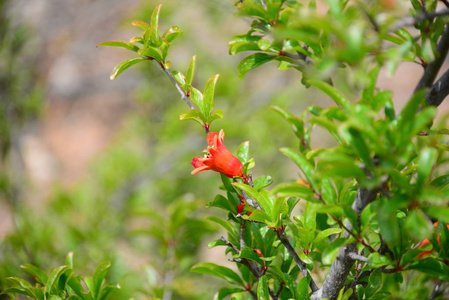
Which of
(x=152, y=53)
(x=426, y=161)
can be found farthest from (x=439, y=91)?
(x=152, y=53)

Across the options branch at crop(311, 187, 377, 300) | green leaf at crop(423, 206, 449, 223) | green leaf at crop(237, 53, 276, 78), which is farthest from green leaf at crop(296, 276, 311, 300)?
green leaf at crop(237, 53, 276, 78)

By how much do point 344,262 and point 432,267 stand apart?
0.38ft

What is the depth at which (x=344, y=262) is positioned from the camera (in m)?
0.55

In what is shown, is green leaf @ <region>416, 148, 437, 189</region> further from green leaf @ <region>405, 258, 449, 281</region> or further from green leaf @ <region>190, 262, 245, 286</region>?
green leaf @ <region>190, 262, 245, 286</region>

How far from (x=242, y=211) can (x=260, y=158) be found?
192 centimetres

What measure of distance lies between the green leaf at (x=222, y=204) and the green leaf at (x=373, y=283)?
0.23 m

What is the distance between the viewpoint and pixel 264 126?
7.93ft

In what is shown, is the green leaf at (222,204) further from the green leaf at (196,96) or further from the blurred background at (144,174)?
the blurred background at (144,174)

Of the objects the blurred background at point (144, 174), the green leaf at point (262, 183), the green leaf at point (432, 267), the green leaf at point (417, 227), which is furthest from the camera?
the blurred background at point (144, 174)

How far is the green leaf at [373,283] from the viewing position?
0.60 metres

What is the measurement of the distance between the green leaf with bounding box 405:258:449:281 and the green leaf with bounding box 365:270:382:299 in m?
0.07

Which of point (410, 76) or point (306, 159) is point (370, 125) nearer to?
point (306, 159)

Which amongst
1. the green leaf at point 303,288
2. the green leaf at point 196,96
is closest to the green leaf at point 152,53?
the green leaf at point 196,96

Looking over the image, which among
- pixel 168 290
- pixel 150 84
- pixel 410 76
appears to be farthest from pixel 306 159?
pixel 410 76
